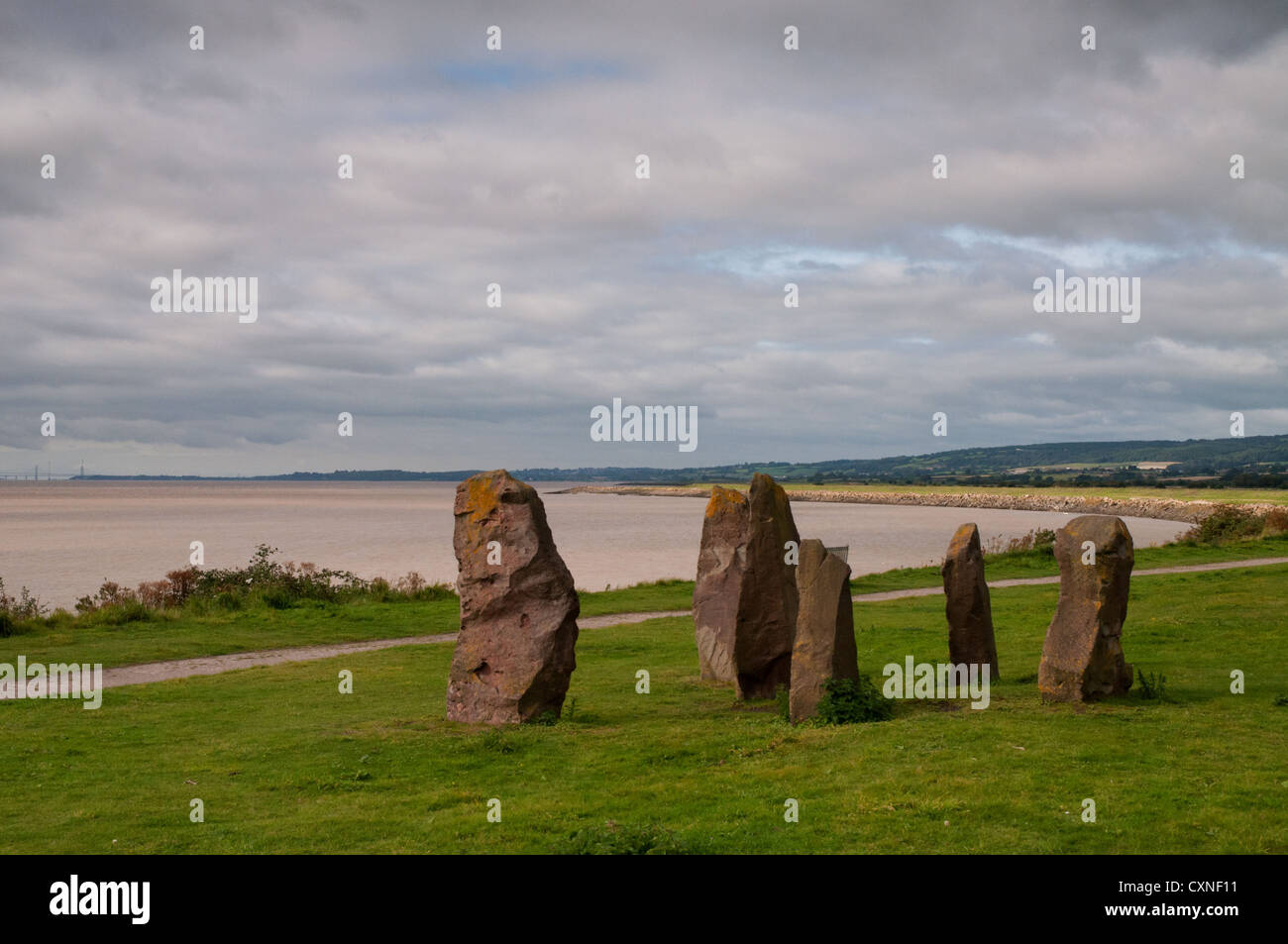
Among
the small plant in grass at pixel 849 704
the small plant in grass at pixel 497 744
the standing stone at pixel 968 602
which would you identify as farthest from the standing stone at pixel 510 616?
the standing stone at pixel 968 602

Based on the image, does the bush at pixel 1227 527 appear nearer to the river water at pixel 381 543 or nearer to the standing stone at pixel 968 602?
the river water at pixel 381 543

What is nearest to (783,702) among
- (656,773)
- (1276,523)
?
(656,773)

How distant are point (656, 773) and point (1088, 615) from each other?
20.9ft

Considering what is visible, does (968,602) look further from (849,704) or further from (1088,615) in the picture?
(849,704)

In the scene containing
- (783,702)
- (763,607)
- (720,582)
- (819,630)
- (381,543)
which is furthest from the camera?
(381,543)

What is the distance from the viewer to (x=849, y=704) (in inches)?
570

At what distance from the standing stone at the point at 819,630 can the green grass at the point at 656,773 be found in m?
0.77

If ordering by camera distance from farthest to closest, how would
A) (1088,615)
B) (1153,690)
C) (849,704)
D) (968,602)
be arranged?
(968,602) < (1153,690) < (849,704) < (1088,615)

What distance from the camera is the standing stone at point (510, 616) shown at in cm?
1529

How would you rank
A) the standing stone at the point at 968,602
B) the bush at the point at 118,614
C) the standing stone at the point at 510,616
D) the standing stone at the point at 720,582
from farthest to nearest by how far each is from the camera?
the bush at the point at 118,614 → the standing stone at the point at 720,582 → the standing stone at the point at 968,602 → the standing stone at the point at 510,616

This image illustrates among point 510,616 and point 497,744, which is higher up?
point 510,616

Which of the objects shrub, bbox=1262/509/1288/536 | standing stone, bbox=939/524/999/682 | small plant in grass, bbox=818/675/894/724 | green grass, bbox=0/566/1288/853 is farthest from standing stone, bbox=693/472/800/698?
shrub, bbox=1262/509/1288/536
